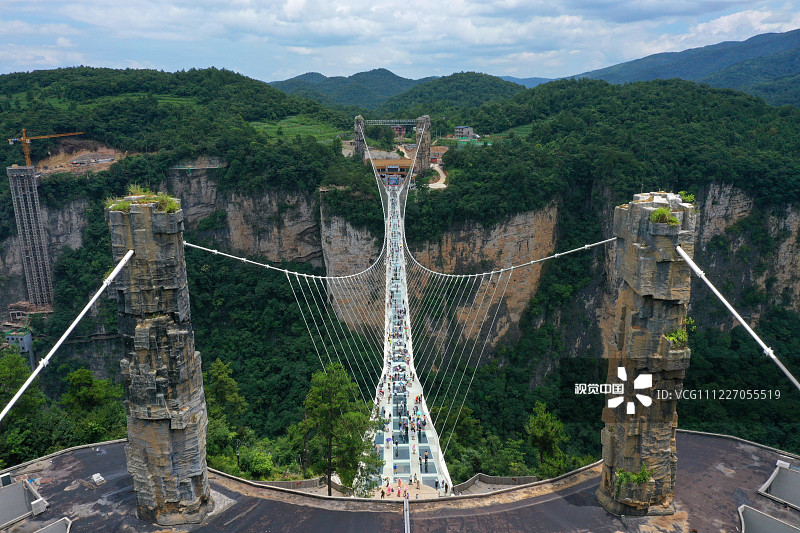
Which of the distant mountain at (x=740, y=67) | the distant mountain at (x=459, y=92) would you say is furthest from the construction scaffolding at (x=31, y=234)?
the distant mountain at (x=740, y=67)

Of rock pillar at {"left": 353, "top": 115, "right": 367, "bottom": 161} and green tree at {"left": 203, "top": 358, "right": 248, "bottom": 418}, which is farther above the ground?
rock pillar at {"left": 353, "top": 115, "right": 367, "bottom": 161}

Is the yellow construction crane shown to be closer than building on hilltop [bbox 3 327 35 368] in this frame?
No

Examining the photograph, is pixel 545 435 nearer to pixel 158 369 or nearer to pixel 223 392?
pixel 158 369

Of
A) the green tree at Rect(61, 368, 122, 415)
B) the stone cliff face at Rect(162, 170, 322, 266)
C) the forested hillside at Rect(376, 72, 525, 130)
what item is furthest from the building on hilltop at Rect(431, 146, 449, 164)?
the green tree at Rect(61, 368, 122, 415)

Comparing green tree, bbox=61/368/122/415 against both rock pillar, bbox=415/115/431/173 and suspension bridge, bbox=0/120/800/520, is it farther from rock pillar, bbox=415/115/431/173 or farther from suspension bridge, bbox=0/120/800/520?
rock pillar, bbox=415/115/431/173

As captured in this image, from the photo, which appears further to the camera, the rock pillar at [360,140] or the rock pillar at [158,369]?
the rock pillar at [360,140]

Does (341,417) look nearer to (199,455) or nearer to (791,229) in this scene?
(199,455)

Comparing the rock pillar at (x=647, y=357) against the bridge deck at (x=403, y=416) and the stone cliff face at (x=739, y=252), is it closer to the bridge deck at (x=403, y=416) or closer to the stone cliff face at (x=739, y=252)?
the bridge deck at (x=403, y=416)

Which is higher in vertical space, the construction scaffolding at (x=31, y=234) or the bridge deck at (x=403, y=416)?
the construction scaffolding at (x=31, y=234)

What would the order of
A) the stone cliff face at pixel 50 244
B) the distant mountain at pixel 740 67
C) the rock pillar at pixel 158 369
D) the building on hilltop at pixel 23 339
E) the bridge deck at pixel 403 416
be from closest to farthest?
1. the rock pillar at pixel 158 369
2. the bridge deck at pixel 403 416
3. the building on hilltop at pixel 23 339
4. the stone cliff face at pixel 50 244
5. the distant mountain at pixel 740 67
